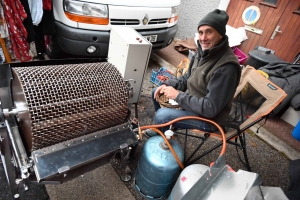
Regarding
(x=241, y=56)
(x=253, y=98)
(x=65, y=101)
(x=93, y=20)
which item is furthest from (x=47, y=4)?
(x=241, y=56)

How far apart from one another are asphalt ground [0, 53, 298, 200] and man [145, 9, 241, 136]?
2.45 ft

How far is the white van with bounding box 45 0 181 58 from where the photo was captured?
2559 millimetres

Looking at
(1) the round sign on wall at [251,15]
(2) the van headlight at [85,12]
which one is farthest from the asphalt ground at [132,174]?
(1) the round sign on wall at [251,15]

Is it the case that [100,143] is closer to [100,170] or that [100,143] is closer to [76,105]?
[76,105]

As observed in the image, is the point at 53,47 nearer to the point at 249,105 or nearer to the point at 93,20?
the point at 93,20

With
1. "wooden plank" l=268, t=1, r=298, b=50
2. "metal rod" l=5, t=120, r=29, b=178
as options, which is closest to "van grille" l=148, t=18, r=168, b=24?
"wooden plank" l=268, t=1, r=298, b=50

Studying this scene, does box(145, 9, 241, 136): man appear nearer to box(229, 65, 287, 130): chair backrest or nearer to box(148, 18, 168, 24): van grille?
box(229, 65, 287, 130): chair backrest

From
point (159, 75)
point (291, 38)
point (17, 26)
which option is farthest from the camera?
point (291, 38)

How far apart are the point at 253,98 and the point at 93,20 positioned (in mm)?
2278

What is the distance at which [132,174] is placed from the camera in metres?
2.05

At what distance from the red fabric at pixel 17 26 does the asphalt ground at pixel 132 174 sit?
1.88 metres

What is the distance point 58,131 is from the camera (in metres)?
1.21

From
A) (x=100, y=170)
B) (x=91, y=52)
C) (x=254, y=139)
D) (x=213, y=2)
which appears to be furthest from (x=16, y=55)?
(x=213, y=2)

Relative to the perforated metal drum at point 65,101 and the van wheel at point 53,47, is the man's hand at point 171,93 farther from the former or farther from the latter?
the van wheel at point 53,47
